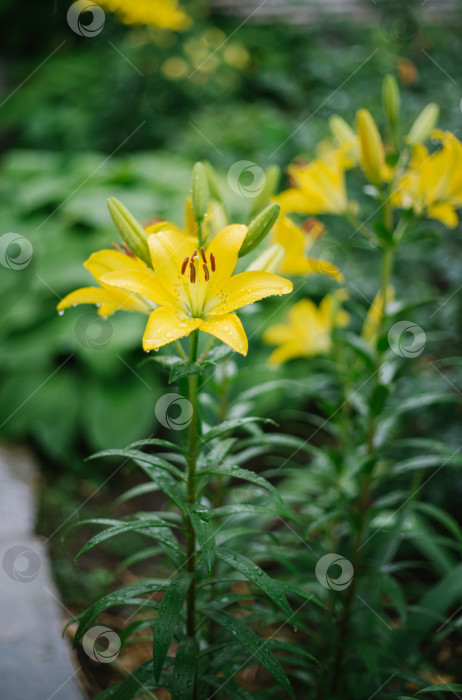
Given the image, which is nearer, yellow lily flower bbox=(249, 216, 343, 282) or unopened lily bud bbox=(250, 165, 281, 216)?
unopened lily bud bbox=(250, 165, 281, 216)

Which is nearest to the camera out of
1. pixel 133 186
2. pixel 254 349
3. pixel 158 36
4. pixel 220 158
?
pixel 254 349

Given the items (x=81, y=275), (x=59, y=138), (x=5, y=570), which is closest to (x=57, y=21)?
(x=59, y=138)

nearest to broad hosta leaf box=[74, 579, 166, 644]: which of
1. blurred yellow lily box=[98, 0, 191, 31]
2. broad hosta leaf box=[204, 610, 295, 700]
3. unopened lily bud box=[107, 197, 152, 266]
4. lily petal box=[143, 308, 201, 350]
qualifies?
broad hosta leaf box=[204, 610, 295, 700]

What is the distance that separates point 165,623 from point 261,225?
0.61 meters

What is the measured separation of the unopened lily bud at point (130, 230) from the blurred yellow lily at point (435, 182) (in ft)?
1.93

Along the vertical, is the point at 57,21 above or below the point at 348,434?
above

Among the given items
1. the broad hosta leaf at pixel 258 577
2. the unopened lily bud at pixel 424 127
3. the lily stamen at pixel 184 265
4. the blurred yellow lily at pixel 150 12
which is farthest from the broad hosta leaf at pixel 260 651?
the blurred yellow lily at pixel 150 12

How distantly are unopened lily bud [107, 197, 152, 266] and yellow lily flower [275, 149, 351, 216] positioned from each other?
474 mm

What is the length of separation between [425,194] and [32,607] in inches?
Answer: 51.9

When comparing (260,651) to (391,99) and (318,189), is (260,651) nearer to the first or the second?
(318,189)

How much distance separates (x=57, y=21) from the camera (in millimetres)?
7152

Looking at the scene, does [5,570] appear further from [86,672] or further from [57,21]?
[57,21]

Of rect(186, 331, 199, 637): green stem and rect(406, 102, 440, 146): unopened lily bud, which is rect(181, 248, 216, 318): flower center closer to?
rect(186, 331, 199, 637): green stem

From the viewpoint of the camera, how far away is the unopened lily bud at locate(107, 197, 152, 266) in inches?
34.7
